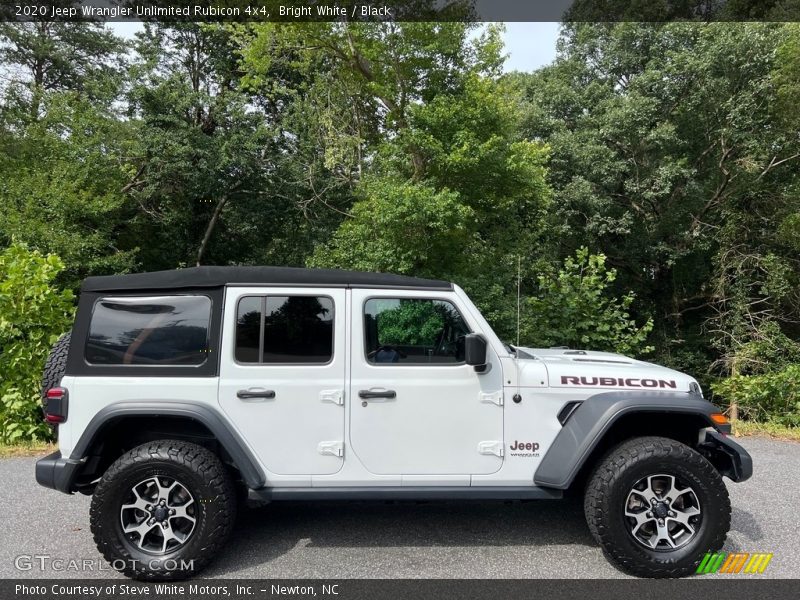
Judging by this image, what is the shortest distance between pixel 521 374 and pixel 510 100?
12467 millimetres

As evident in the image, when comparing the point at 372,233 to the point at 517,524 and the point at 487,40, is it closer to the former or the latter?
the point at 487,40

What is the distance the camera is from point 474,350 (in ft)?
11.1

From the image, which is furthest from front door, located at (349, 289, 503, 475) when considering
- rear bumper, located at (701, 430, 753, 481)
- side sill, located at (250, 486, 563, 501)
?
rear bumper, located at (701, 430, 753, 481)

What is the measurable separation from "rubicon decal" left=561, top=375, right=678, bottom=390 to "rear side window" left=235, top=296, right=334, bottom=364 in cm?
155

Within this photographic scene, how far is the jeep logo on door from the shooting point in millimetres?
3506

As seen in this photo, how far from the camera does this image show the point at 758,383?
28.8ft

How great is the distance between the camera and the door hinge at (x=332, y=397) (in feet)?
11.4

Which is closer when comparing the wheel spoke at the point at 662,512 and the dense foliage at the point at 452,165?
the wheel spoke at the point at 662,512

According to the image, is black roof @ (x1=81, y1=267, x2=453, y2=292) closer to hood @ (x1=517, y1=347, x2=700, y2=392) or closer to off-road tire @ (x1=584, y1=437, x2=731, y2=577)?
hood @ (x1=517, y1=347, x2=700, y2=392)

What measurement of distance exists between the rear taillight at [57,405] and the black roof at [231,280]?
66cm

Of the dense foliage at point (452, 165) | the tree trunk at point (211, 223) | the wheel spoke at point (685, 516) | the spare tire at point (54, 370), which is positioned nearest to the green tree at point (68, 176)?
the dense foliage at point (452, 165)

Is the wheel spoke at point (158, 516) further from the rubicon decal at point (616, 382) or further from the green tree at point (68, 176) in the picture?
the green tree at point (68, 176)
